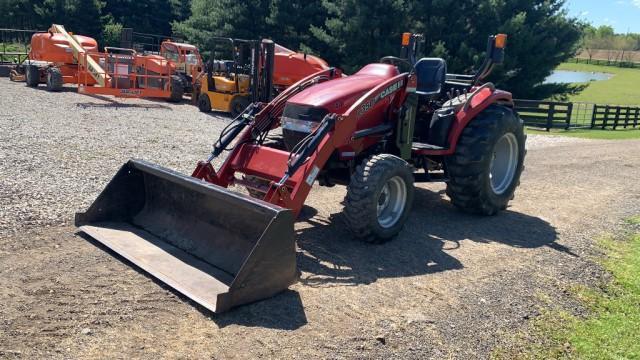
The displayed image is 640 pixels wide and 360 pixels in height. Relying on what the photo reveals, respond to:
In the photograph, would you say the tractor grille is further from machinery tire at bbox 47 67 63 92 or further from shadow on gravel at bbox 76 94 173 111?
machinery tire at bbox 47 67 63 92

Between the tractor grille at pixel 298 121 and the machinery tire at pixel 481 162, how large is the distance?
200 cm

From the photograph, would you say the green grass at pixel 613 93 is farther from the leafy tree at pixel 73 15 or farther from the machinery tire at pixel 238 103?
the leafy tree at pixel 73 15

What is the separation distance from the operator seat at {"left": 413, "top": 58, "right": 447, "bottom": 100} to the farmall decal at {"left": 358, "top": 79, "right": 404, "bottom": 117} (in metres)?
1.07

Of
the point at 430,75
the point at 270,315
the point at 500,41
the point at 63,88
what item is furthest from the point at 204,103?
the point at 270,315

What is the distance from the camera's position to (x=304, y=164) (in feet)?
18.5

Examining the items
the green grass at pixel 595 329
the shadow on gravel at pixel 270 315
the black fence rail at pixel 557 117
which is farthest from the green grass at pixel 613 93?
the shadow on gravel at pixel 270 315

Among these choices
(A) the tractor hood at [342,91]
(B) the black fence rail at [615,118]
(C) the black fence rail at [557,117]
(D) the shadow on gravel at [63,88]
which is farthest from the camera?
(B) the black fence rail at [615,118]

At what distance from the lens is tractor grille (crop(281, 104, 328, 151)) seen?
20.3ft

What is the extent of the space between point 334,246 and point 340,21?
866 inches

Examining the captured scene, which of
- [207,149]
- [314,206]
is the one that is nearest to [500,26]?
[207,149]

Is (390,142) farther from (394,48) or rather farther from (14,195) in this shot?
(394,48)

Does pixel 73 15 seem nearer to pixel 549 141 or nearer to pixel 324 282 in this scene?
pixel 549 141

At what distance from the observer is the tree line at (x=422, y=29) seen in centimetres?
2594

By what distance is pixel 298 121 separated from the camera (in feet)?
20.7
